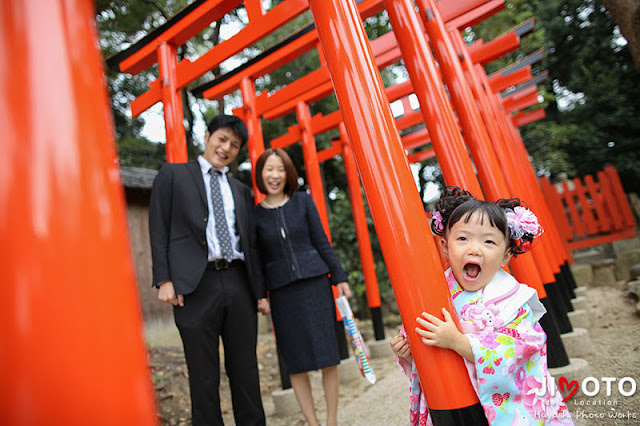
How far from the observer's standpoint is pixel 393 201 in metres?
1.37

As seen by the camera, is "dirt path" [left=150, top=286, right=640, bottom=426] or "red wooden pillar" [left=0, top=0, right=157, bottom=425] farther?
"dirt path" [left=150, top=286, right=640, bottom=426]

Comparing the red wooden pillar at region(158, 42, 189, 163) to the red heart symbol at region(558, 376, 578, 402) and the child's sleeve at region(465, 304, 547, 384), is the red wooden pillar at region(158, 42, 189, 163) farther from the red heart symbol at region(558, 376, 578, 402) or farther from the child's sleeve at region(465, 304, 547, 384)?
the red heart symbol at region(558, 376, 578, 402)

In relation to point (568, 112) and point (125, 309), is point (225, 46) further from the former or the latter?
point (568, 112)

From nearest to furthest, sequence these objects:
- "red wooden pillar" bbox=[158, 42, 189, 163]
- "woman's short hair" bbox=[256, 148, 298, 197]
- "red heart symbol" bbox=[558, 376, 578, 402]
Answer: "red heart symbol" bbox=[558, 376, 578, 402]
"woman's short hair" bbox=[256, 148, 298, 197]
"red wooden pillar" bbox=[158, 42, 189, 163]

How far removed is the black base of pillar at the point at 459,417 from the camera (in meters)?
1.23

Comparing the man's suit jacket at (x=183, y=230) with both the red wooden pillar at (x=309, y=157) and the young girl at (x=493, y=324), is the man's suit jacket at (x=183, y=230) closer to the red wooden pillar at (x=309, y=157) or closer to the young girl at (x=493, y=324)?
the young girl at (x=493, y=324)

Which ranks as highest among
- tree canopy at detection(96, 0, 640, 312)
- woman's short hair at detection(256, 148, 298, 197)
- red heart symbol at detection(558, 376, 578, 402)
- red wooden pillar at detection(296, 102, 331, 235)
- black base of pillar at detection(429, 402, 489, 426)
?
tree canopy at detection(96, 0, 640, 312)

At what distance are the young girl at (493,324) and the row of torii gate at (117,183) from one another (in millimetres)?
68

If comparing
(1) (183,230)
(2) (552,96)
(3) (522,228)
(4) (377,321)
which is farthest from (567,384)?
(2) (552,96)

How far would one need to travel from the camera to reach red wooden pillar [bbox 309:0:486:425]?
127cm

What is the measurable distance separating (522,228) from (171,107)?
9.78 feet

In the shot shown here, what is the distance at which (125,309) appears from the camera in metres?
0.49

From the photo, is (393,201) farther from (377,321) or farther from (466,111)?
(377,321)

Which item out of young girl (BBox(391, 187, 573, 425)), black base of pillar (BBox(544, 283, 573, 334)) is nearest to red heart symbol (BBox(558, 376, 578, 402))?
black base of pillar (BBox(544, 283, 573, 334))
